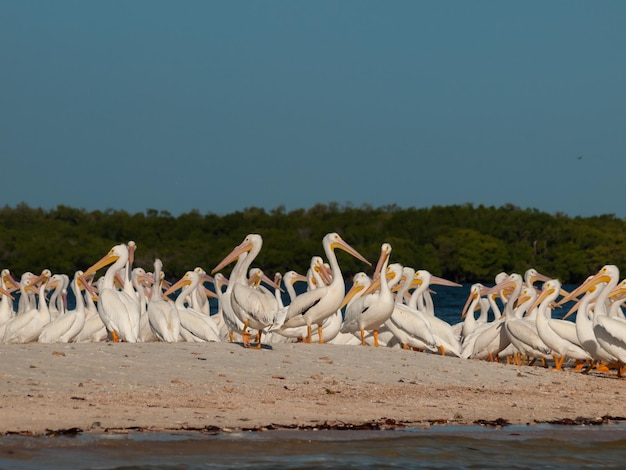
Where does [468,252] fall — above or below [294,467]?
above

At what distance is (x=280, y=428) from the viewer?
7.38 meters

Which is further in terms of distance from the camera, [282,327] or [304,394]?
[282,327]

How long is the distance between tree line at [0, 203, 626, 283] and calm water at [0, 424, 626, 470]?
39174 mm

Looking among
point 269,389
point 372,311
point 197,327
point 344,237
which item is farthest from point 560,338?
point 344,237

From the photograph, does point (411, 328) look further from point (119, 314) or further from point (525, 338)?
point (119, 314)

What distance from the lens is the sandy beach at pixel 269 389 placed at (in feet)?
24.6

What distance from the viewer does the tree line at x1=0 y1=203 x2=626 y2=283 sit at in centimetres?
4822

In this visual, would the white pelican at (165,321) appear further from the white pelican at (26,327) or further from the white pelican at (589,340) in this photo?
the white pelican at (589,340)

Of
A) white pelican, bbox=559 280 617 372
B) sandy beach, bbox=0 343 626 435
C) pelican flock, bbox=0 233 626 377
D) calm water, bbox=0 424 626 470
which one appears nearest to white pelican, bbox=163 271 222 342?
pelican flock, bbox=0 233 626 377

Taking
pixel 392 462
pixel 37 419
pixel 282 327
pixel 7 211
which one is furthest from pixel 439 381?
pixel 7 211

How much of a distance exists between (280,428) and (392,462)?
2.99 feet

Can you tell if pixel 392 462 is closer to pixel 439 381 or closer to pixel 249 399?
pixel 249 399

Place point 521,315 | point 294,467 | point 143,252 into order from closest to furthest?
point 294,467, point 521,315, point 143,252

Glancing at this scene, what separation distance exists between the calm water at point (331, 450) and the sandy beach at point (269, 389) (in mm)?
244
